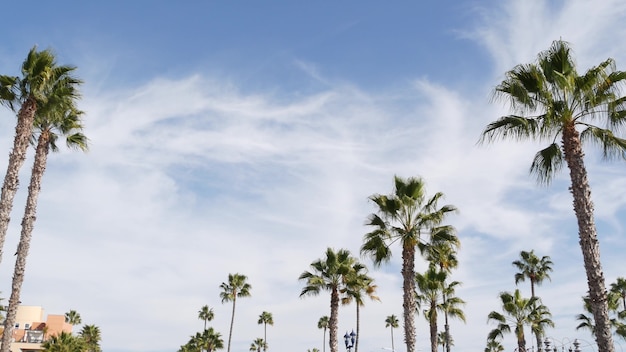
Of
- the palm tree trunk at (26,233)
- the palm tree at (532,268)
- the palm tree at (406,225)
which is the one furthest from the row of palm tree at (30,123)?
the palm tree at (532,268)

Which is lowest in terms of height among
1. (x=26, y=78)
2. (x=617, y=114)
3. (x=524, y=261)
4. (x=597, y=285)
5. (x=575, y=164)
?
(x=597, y=285)

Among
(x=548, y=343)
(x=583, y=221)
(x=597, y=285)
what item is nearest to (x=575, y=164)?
(x=583, y=221)

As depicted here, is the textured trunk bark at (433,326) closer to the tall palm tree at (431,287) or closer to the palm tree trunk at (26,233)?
the tall palm tree at (431,287)

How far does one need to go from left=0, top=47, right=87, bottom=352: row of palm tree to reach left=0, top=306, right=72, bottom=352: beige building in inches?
2095

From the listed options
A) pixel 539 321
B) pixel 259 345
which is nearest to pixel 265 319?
pixel 259 345

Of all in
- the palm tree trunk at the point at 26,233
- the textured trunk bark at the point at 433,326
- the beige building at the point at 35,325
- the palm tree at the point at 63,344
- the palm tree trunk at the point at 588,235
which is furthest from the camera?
the beige building at the point at 35,325

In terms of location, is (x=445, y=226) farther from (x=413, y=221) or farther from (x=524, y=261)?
(x=524, y=261)

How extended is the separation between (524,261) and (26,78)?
52.7 meters

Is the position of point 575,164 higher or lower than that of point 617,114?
lower

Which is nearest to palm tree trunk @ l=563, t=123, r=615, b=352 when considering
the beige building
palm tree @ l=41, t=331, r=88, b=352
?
palm tree @ l=41, t=331, r=88, b=352

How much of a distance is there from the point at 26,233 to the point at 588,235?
69.0ft

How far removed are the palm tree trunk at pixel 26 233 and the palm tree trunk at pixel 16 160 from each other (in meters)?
0.59

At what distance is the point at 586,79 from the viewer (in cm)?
1420

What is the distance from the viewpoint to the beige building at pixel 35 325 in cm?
6744
